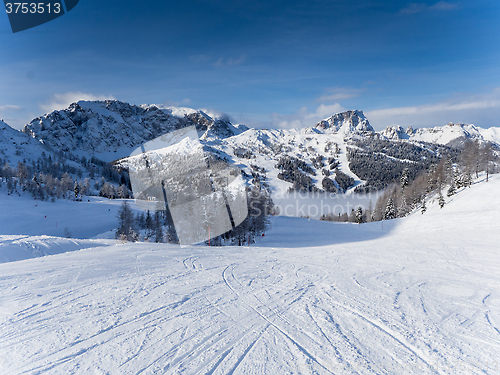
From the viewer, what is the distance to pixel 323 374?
3705 mm

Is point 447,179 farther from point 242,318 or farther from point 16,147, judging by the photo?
point 16,147

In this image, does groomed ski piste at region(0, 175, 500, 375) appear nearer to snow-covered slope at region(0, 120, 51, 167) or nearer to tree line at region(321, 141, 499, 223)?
tree line at region(321, 141, 499, 223)

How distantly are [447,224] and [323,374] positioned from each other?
36505mm

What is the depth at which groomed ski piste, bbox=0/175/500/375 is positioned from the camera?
4012mm

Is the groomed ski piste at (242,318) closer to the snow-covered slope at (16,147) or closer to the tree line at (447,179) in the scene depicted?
the tree line at (447,179)

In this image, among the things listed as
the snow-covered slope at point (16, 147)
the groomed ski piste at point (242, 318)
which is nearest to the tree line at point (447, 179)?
the groomed ski piste at point (242, 318)

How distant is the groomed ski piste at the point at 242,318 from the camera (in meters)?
4.01

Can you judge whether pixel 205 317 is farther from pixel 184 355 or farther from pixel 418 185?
pixel 418 185

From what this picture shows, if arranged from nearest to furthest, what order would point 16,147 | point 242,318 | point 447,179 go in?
1. point 242,318
2. point 447,179
3. point 16,147

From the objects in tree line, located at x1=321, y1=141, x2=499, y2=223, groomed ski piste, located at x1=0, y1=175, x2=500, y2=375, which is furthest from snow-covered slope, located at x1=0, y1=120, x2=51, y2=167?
tree line, located at x1=321, y1=141, x2=499, y2=223

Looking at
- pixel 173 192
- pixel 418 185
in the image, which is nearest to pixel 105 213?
pixel 173 192

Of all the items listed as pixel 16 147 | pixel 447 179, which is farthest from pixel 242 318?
pixel 16 147

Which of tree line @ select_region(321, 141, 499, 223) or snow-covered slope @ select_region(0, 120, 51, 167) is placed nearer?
tree line @ select_region(321, 141, 499, 223)

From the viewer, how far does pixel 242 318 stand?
5.51 metres
